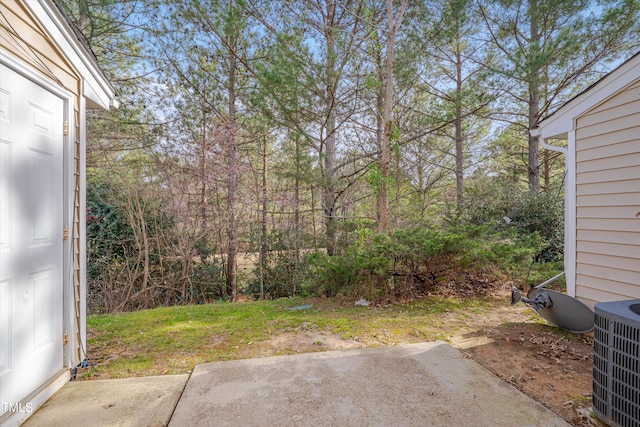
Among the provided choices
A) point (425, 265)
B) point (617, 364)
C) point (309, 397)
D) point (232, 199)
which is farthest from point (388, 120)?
point (309, 397)

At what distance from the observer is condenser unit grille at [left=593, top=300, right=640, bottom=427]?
153 cm

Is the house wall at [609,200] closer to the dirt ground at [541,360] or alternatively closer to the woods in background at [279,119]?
the dirt ground at [541,360]

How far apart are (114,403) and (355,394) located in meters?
1.49

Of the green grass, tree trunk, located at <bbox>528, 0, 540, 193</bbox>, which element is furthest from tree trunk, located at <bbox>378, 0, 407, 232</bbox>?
tree trunk, located at <bbox>528, 0, 540, 193</bbox>

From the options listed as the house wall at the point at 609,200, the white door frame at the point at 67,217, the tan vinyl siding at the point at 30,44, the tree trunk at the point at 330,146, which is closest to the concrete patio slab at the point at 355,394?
the white door frame at the point at 67,217

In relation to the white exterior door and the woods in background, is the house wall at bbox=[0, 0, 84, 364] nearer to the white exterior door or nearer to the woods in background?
the white exterior door

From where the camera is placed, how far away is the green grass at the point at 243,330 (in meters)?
2.56

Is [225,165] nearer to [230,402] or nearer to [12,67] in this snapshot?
[12,67]

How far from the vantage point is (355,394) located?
1.94m

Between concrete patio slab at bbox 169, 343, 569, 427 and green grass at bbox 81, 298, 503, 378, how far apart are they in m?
0.37

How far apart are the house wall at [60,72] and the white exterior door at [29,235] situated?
0.09 metres

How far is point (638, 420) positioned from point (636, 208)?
6.08 ft

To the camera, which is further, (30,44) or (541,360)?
(541,360)

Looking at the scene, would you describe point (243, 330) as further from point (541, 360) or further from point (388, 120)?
point (388, 120)
